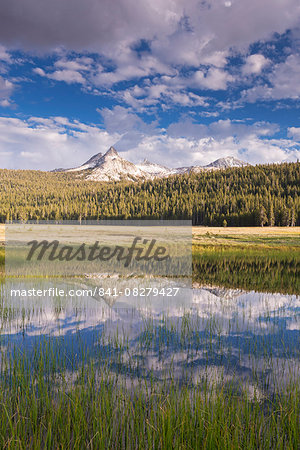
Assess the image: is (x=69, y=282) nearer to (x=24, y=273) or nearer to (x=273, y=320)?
(x=24, y=273)

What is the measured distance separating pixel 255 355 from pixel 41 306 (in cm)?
1049

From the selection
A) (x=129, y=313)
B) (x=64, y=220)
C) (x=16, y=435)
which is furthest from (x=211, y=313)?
(x=64, y=220)

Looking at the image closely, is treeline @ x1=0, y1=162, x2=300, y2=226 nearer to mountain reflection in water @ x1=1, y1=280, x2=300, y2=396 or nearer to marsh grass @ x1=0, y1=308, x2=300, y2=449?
mountain reflection in water @ x1=1, y1=280, x2=300, y2=396

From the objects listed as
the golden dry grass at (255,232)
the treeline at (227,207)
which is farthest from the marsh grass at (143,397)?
the treeline at (227,207)

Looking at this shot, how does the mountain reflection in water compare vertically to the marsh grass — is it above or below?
below

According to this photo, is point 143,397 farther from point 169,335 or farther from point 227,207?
point 227,207

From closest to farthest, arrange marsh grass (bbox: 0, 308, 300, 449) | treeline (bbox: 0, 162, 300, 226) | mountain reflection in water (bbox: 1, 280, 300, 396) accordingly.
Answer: marsh grass (bbox: 0, 308, 300, 449), mountain reflection in water (bbox: 1, 280, 300, 396), treeline (bbox: 0, 162, 300, 226)

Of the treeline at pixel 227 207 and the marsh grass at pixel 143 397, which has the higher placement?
the treeline at pixel 227 207

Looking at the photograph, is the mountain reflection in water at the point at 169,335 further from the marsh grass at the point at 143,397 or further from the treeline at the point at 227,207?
the treeline at the point at 227,207

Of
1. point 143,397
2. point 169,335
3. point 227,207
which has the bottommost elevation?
point 169,335

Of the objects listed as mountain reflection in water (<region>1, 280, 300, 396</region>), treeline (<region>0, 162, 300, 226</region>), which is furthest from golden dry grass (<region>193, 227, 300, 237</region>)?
mountain reflection in water (<region>1, 280, 300, 396</region>)

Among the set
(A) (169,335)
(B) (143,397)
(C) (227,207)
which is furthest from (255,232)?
(B) (143,397)

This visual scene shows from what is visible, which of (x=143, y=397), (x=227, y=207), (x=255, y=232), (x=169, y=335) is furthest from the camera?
(x=227, y=207)

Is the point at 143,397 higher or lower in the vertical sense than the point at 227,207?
lower
